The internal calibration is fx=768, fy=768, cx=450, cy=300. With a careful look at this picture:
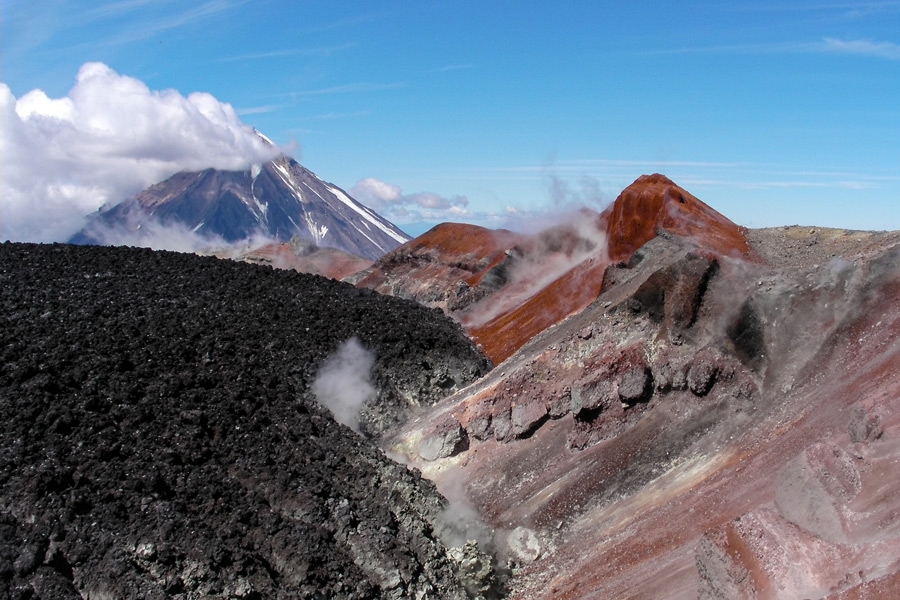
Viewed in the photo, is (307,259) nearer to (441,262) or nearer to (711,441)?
(441,262)

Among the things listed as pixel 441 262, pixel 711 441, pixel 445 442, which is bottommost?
pixel 445 442

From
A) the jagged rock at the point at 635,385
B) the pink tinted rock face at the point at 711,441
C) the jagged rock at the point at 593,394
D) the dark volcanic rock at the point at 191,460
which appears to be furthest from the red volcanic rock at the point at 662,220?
the dark volcanic rock at the point at 191,460

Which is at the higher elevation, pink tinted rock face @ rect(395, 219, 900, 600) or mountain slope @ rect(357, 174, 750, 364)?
mountain slope @ rect(357, 174, 750, 364)

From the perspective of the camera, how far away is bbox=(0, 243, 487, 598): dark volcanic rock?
22.7 metres

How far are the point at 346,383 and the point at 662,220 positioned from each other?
23832 millimetres

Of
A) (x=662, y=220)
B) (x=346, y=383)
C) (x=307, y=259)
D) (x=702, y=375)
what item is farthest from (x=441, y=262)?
(x=702, y=375)

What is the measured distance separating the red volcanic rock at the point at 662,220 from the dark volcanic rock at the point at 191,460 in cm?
1599

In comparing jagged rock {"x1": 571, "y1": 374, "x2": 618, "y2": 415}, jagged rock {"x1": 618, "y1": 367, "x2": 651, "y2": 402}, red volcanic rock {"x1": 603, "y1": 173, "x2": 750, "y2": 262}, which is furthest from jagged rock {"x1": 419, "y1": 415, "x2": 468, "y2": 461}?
red volcanic rock {"x1": 603, "y1": 173, "x2": 750, "y2": 262}

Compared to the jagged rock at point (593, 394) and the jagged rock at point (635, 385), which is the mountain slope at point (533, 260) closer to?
the jagged rock at point (635, 385)

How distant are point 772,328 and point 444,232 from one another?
62729 mm

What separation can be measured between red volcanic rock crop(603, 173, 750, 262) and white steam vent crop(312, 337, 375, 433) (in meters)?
19.7

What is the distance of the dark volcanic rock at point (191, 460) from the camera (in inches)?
894

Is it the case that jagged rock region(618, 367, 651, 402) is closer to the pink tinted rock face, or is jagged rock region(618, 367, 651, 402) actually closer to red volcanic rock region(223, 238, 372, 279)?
the pink tinted rock face

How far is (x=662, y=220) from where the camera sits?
50062mm
